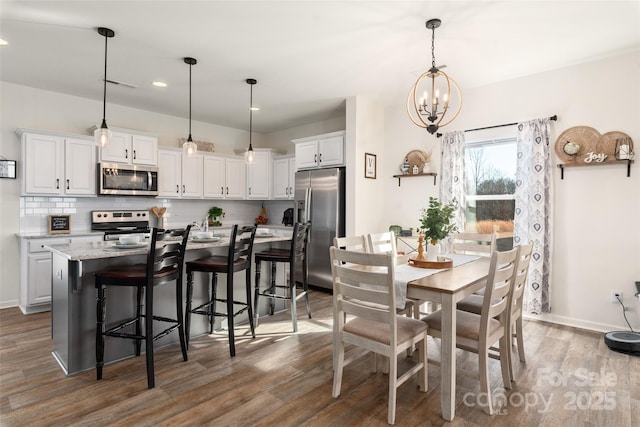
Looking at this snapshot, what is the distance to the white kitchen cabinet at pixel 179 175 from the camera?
526cm

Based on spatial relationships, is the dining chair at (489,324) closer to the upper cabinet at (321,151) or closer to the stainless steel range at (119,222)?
the upper cabinet at (321,151)

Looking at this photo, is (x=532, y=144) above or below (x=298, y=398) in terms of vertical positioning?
above

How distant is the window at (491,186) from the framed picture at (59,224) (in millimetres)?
5226

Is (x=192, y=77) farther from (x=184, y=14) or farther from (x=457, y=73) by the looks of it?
(x=457, y=73)

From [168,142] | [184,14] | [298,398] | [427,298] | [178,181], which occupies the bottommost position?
[298,398]

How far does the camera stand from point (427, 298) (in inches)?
81.6

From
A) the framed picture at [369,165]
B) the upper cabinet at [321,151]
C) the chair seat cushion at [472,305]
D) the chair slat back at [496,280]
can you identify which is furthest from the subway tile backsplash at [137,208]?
the chair slat back at [496,280]

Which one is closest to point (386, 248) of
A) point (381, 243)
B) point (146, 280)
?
point (381, 243)

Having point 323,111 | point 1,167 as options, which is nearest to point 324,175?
point 323,111

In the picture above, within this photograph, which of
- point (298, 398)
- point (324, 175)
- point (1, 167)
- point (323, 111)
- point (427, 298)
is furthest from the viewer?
point (323, 111)

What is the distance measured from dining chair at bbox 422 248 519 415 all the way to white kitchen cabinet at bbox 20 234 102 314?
4.30 metres

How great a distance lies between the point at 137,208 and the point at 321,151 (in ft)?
9.67

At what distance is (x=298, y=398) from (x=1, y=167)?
446 centimetres

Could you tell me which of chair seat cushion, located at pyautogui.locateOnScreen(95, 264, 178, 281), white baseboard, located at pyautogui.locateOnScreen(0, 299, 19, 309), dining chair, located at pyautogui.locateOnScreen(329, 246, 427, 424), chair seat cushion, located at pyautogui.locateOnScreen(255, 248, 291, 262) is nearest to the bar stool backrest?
chair seat cushion, located at pyautogui.locateOnScreen(255, 248, 291, 262)
